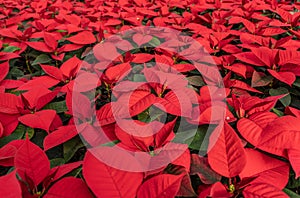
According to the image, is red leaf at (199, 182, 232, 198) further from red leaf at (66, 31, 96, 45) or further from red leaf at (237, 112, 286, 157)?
red leaf at (66, 31, 96, 45)

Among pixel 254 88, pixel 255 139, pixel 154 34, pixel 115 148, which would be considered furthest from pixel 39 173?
pixel 154 34

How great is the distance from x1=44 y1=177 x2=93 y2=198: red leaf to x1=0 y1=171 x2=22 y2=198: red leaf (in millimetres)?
54

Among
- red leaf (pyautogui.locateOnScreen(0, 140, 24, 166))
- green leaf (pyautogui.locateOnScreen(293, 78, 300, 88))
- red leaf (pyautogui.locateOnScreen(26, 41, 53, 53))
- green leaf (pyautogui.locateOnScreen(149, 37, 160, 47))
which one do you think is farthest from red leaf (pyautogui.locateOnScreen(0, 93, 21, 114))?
green leaf (pyautogui.locateOnScreen(293, 78, 300, 88))

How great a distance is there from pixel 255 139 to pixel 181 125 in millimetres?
168

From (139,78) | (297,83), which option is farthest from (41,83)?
(297,83)

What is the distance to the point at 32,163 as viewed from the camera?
53 cm

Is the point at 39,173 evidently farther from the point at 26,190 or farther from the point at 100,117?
the point at 100,117

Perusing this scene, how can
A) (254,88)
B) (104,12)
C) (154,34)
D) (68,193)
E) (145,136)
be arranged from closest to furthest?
(68,193), (145,136), (254,88), (154,34), (104,12)

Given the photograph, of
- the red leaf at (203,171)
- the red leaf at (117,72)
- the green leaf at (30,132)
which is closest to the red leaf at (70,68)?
the red leaf at (117,72)

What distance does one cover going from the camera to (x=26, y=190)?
497mm

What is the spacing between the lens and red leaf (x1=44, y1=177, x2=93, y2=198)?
1.59 feet

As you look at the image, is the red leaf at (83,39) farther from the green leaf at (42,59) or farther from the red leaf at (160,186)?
the red leaf at (160,186)

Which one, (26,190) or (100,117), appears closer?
(26,190)

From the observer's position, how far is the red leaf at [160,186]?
1.53 ft
